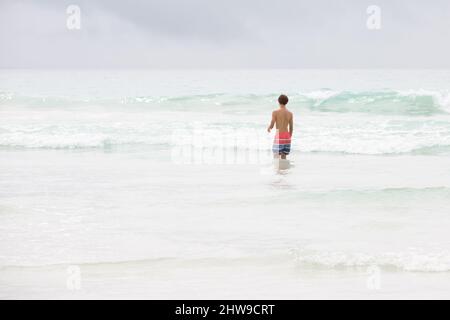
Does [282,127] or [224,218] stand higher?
[282,127]

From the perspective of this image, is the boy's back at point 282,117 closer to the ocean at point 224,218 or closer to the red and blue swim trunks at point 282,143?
the red and blue swim trunks at point 282,143

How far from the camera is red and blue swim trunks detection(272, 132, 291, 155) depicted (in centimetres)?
1255

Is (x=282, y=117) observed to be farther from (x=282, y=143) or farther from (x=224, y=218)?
(x=224, y=218)

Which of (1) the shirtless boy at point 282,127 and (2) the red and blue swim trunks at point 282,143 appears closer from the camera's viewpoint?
(1) the shirtless boy at point 282,127

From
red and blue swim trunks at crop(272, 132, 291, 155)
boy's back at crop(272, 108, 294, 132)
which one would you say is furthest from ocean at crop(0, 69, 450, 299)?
boy's back at crop(272, 108, 294, 132)

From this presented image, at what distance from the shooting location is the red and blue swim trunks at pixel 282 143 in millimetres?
12547

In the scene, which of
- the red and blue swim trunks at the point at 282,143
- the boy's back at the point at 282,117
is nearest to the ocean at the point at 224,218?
the red and blue swim trunks at the point at 282,143

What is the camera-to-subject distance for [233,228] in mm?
8320

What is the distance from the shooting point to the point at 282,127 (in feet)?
40.8

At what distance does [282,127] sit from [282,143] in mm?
311

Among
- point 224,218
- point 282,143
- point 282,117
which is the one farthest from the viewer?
point 282,143

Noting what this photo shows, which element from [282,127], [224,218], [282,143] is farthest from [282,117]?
[224,218]

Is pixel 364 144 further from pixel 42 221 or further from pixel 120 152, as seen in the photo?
pixel 42 221

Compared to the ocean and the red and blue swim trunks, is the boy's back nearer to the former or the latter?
the red and blue swim trunks
